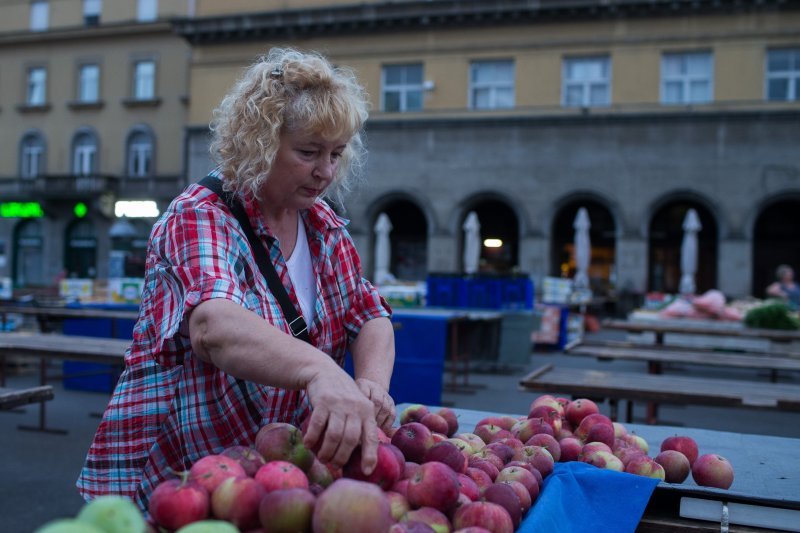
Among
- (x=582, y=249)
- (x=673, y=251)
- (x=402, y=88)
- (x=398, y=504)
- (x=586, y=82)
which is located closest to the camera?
(x=398, y=504)

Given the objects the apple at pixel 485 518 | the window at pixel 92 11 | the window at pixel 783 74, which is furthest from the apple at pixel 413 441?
the window at pixel 92 11

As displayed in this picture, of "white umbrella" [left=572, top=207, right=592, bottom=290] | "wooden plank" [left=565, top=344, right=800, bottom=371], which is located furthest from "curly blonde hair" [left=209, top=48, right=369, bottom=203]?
"white umbrella" [left=572, top=207, right=592, bottom=290]

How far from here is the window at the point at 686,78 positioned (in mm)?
23062

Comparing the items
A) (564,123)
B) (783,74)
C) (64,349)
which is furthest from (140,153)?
(64,349)

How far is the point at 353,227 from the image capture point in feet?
84.4

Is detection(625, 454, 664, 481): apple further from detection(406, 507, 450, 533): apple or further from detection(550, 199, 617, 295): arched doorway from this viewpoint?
detection(550, 199, 617, 295): arched doorway

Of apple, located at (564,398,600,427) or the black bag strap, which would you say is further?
apple, located at (564,398,600,427)

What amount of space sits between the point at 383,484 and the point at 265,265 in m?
0.71

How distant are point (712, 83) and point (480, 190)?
7.95m

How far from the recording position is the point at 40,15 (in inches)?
1289

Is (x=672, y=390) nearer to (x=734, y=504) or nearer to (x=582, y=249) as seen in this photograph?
(x=734, y=504)

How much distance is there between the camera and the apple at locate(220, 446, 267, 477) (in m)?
1.61

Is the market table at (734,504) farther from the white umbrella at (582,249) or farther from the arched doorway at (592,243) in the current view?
the arched doorway at (592,243)

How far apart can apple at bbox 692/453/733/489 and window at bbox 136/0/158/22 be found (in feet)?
107
